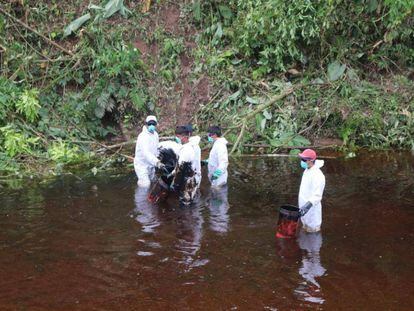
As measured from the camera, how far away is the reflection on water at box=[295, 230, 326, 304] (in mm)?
7227

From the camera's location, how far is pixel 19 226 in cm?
973

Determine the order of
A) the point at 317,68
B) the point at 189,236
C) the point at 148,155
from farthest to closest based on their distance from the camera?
the point at 317,68 → the point at 148,155 → the point at 189,236

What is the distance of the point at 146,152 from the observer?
11516 millimetres

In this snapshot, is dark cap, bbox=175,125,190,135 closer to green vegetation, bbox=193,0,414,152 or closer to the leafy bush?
green vegetation, bbox=193,0,414,152

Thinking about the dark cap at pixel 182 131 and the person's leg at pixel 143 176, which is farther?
the person's leg at pixel 143 176

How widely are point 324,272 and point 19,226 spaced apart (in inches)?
200

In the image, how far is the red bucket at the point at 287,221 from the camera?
28.2ft

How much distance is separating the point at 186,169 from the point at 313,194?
2636 millimetres

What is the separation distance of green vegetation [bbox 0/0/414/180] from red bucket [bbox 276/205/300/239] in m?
5.90

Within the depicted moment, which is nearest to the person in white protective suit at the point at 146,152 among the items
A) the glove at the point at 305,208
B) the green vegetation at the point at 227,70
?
the green vegetation at the point at 227,70

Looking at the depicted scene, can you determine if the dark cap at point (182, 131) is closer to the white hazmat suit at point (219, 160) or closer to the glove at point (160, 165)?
the glove at point (160, 165)

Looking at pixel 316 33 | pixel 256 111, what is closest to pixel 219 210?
pixel 256 111

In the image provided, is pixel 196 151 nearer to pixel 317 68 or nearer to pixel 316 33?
pixel 316 33

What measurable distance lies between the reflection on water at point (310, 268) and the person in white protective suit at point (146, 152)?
11.8 feet
